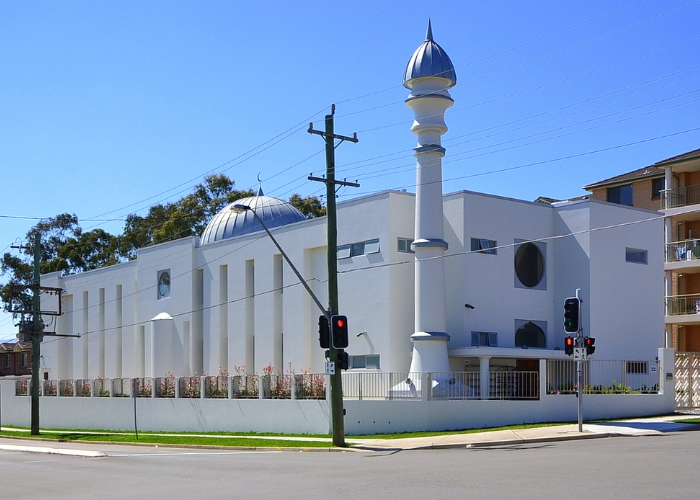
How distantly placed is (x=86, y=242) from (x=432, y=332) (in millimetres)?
50898

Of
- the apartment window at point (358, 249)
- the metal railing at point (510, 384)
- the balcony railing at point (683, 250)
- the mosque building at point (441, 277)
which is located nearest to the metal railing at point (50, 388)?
the mosque building at point (441, 277)

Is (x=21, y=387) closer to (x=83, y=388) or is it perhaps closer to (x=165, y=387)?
(x=83, y=388)

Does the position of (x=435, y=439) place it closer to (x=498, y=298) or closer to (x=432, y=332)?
(x=432, y=332)

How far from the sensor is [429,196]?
112ft

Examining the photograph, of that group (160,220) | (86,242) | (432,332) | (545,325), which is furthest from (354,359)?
(86,242)

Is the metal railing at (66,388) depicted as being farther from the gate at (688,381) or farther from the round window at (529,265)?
the gate at (688,381)

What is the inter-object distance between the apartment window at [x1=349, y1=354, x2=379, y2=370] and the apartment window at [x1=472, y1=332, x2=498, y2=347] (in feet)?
12.5

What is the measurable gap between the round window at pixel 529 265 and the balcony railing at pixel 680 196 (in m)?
15.3

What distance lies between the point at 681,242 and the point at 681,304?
329 cm

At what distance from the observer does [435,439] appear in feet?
89.1

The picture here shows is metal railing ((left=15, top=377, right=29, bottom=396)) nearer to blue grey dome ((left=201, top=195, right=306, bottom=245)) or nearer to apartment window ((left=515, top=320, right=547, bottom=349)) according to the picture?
blue grey dome ((left=201, top=195, right=306, bottom=245))

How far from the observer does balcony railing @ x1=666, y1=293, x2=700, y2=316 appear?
48.4 m

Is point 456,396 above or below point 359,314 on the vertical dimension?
below

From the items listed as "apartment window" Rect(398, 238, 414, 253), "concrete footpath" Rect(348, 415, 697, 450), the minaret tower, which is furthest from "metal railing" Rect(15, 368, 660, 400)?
"apartment window" Rect(398, 238, 414, 253)
